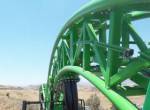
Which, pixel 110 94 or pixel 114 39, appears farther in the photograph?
pixel 114 39

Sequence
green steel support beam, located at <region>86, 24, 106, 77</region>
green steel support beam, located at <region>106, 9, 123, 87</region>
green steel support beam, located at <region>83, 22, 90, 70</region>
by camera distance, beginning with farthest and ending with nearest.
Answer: green steel support beam, located at <region>83, 22, 90, 70</region> → green steel support beam, located at <region>86, 24, 106, 77</region> → green steel support beam, located at <region>106, 9, 123, 87</region>

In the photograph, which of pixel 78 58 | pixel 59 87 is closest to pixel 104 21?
pixel 78 58

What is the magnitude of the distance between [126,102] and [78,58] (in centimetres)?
846

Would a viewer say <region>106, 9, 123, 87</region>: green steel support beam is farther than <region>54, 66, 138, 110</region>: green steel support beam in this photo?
Yes

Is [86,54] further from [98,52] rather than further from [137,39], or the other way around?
[137,39]

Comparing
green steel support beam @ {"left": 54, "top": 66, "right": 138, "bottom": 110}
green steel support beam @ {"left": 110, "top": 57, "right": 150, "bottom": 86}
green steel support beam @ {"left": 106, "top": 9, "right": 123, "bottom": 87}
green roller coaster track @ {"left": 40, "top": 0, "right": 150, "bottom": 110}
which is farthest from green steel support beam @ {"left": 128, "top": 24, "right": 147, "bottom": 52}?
green steel support beam @ {"left": 54, "top": 66, "right": 138, "bottom": 110}

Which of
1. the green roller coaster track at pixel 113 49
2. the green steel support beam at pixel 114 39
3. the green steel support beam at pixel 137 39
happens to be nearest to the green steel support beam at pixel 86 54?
the green roller coaster track at pixel 113 49

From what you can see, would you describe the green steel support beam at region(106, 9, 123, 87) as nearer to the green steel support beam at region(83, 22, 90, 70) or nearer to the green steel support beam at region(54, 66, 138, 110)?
the green steel support beam at region(54, 66, 138, 110)

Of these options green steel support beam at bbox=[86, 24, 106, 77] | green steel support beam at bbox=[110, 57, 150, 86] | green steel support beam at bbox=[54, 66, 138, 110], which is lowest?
green steel support beam at bbox=[54, 66, 138, 110]

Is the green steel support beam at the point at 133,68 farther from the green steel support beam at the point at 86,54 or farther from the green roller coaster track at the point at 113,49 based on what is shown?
the green steel support beam at the point at 86,54

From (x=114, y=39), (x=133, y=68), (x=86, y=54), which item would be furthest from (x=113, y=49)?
(x=86, y=54)

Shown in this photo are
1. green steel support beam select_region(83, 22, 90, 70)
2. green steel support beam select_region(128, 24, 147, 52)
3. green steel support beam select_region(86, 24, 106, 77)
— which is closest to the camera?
green steel support beam select_region(128, 24, 147, 52)

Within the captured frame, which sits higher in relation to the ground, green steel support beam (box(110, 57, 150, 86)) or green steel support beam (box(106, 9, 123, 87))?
green steel support beam (box(106, 9, 123, 87))

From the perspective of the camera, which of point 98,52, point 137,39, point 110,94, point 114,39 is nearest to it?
point 110,94
